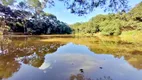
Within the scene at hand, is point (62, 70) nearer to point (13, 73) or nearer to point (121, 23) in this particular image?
point (13, 73)

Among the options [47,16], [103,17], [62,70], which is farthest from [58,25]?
[62,70]

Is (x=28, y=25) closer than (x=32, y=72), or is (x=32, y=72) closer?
(x=32, y=72)

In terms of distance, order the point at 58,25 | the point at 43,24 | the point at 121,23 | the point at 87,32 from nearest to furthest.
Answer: the point at 121,23, the point at 43,24, the point at 58,25, the point at 87,32

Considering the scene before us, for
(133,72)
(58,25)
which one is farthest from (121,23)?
(133,72)

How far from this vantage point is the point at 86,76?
7215mm

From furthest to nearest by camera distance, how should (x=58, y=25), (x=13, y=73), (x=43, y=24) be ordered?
(x=58, y=25)
(x=43, y=24)
(x=13, y=73)

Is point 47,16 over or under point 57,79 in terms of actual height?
over

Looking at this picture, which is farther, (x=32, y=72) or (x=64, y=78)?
(x=32, y=72)

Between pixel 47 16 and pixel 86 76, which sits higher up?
pixel 47 16

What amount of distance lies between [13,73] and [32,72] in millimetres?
750

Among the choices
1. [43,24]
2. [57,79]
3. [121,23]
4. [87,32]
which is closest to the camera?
[57,79]

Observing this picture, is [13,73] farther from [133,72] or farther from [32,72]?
[133,72]

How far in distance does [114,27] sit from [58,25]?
17659 mm

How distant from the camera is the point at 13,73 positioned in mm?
7797
